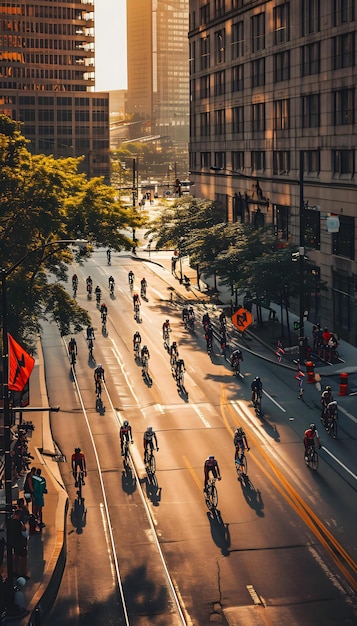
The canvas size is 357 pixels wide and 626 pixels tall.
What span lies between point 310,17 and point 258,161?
15.4 meters

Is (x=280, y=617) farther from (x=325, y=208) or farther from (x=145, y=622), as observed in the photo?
(x=325, y=208)

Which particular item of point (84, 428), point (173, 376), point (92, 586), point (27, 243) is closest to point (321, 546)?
point (92, 586)

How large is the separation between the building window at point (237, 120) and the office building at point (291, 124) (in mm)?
162

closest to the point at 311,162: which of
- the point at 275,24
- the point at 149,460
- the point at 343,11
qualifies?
the point at 343,11

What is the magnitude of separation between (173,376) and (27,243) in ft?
43.9

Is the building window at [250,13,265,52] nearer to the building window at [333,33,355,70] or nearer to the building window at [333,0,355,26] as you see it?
the building window at [333,0,355,26]

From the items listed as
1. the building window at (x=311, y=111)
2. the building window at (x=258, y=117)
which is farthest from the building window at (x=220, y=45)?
the building window at (x=311, y=111)

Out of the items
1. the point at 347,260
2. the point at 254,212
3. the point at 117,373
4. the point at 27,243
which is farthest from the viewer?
the point at 254,212

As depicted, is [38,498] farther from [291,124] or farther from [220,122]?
[220,122]

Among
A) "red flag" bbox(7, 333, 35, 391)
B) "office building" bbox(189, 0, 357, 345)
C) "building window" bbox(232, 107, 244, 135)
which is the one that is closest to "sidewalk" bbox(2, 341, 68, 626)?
"red flag" bbox(7, 333, 35, 391)

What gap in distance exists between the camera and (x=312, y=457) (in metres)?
37.8

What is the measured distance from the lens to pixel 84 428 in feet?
146

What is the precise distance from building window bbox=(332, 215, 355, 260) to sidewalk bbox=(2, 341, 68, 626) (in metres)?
25.6

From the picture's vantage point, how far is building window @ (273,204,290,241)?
244 feet
